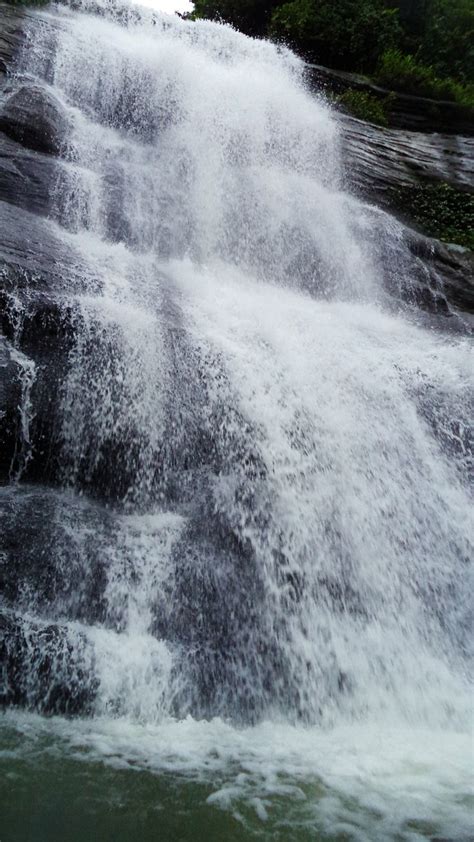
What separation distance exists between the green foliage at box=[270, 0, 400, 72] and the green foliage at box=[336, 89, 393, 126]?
2268 millimetres

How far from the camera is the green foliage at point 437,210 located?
12.3m

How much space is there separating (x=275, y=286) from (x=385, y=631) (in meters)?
6.13

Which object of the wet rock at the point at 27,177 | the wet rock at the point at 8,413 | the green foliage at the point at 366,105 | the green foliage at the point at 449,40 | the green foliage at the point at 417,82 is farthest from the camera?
the green foliage at the point at 449,40

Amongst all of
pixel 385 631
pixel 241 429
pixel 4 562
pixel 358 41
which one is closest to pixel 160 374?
pixel 241 429

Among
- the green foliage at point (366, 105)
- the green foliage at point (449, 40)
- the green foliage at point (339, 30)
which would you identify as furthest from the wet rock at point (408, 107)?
the green foliage at point (449, 40)

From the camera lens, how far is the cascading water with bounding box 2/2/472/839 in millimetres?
3883

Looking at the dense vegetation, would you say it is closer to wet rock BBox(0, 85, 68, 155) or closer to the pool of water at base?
wet rock BBox(0, 85, 68, 155)

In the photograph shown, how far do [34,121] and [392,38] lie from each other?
37.3 ft

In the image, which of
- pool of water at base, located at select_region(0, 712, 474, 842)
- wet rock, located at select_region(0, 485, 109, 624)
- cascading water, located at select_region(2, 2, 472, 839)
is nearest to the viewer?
pool of water at base, located at select_region(0, 712, 474, 842)

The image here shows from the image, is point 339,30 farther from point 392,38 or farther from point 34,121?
point 34,121

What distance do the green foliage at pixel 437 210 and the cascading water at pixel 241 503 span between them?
3226 millimetres

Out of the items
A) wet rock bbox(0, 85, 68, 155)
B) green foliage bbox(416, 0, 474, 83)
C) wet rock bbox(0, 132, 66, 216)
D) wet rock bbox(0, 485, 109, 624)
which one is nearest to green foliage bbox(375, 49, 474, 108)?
green foliage bbox(416, 0, 474, 83)

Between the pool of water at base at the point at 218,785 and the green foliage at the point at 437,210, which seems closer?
the pool of water at base at the point at 218,785

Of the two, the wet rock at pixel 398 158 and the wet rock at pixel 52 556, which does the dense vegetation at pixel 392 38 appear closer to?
the wet rock at pixel 398 158
